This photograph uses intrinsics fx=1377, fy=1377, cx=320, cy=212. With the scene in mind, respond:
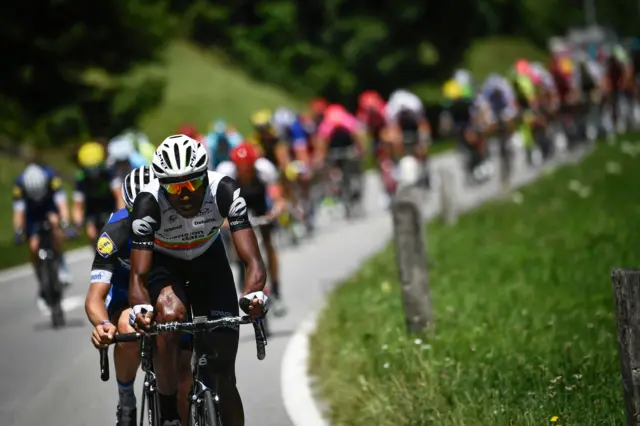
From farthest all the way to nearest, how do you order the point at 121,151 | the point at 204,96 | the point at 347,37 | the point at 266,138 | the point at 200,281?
1. the point at 204,96
2. the point at 347,37
3. the point at 266,138
4. the point at 121,151
5. the point at 200,281

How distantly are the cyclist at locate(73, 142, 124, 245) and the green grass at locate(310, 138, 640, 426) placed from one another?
2701 millimetres

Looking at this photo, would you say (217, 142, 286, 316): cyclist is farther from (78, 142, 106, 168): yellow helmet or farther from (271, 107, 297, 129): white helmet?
(271, 107, 297, 129): white helmet

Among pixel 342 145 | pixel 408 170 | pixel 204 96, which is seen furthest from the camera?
pixel 204 96

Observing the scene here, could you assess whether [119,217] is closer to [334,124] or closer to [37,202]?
[37,202]

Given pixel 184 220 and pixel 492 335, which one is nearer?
pixel 184 220

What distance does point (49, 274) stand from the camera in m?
14.3

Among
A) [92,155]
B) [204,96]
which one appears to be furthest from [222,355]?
[204,96]

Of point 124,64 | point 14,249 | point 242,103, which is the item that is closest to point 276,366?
point 14,249

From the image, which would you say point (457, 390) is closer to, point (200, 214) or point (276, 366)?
point (200, 214)

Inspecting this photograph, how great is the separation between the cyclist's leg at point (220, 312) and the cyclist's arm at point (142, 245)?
1.28 feet

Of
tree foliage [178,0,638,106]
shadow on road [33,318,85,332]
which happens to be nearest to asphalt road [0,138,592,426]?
shadow on road [33,318,85,332]

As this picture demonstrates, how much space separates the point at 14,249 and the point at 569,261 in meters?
14.0

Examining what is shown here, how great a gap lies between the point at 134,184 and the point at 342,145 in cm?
1680

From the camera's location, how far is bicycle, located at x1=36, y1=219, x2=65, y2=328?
1427 centimetres
